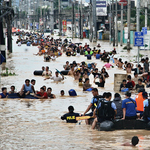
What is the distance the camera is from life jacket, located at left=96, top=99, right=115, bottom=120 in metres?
11.3

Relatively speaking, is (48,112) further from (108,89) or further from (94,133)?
(108,89)

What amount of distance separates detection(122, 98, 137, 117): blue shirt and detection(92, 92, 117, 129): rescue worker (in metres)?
0.48

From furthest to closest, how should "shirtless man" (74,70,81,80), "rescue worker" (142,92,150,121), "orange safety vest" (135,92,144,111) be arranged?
"shirtless man" (74,70,81,80), "orange safety vest" (135,92,144,111), "rescue worker" (142,92,150,121)

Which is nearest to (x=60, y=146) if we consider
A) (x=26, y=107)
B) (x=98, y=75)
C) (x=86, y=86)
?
(x=26, y=107)

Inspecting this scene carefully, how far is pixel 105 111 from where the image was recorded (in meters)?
11.5

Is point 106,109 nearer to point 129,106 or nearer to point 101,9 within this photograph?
point 129,106

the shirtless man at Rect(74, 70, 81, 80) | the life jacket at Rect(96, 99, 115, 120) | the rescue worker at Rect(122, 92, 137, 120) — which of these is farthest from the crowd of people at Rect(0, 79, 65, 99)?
the shirtless man at Rect(74, 70, 81, 80)

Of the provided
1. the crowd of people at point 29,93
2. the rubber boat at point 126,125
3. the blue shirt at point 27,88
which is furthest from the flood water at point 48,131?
the blue shirt at point 27,88

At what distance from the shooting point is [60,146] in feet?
33.1

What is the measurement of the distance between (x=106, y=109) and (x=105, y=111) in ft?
0.29

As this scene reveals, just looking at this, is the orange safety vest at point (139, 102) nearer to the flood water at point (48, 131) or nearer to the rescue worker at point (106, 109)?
the flood water at point (48, 131)

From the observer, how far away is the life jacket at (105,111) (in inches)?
445

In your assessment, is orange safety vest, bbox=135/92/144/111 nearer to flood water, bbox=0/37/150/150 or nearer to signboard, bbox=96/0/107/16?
flood water, bbox=0/37/150/150

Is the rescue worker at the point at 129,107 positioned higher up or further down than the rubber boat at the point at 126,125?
higher up
